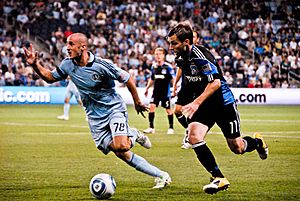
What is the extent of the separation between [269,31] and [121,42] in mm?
9198

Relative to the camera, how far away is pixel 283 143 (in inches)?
683

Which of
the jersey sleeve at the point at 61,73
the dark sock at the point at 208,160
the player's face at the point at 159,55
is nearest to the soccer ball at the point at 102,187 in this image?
the dark sock at the point at 208,160

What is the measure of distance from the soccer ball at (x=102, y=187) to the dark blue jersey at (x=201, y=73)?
5.82 ft

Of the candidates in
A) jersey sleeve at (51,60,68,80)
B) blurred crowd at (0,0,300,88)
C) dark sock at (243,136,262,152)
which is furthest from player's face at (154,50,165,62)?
blurred crowd at (0,0,300,88)

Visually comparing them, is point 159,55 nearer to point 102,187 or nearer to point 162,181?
point 162,181

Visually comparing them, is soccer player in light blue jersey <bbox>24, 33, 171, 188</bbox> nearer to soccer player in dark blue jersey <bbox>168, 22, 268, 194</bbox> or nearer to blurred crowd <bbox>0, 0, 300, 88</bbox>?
soccer player in dark blue jersey <bbox>168, 22, 268, 194</bbox>

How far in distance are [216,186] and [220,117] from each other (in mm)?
1251

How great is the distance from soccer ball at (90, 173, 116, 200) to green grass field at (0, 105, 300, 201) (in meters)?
0.13

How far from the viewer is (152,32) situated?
4156 centimetres

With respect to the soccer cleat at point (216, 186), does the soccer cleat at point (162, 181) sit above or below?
below

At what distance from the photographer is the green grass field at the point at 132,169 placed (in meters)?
9.77

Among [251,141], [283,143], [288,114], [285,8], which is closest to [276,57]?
[285,8]

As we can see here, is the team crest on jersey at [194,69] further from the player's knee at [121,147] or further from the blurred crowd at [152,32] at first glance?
the blurred crowd at [152,32]

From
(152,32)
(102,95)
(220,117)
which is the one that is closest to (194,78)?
(220,117)
